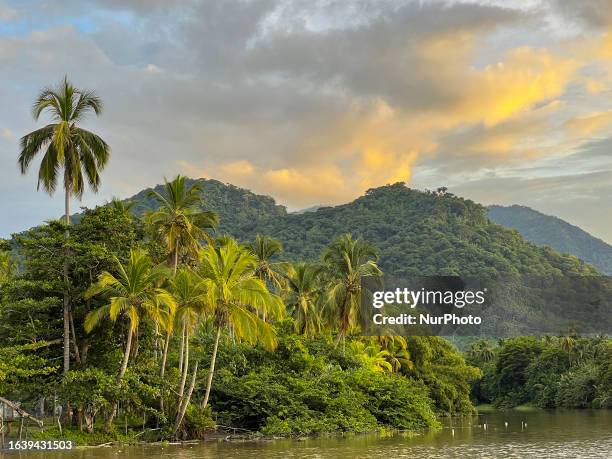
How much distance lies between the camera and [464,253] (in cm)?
11688

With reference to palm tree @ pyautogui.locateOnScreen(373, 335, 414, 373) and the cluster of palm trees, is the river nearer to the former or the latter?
the cluster of palm trees

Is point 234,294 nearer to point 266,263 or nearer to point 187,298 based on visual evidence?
point 187,298

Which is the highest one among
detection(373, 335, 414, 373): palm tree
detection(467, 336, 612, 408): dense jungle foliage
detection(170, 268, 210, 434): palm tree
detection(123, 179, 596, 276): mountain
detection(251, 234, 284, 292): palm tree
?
detection(123, 179, 596, 276): mountain

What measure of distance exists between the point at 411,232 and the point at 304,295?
253ft

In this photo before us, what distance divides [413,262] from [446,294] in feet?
235

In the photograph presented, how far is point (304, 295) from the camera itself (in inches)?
2173

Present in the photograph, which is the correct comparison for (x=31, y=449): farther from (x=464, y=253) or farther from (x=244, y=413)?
(x=464, y=253)

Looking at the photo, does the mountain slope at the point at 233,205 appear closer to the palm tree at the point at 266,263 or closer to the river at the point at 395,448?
the palm tree at the point at 266,263

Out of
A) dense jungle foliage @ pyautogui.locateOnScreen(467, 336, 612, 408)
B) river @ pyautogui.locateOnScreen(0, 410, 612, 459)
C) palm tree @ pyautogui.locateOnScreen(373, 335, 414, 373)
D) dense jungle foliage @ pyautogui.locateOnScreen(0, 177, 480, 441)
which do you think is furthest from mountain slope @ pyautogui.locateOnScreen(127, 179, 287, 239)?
river @ pyautogui.locateOnScreen(0, 410, 612, 459)

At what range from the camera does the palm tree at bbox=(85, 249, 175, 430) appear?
95.6 feet

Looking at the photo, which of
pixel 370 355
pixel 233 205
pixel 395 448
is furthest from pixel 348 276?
pixel 233 205

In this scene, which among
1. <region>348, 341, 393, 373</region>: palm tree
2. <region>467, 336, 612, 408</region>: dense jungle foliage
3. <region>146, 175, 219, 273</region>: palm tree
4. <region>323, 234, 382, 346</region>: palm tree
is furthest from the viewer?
<region>467, 336, 612, 408</region>: dense jungle foliage

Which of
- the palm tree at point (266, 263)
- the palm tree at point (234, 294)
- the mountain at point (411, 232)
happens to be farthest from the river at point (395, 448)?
the mountain at point (411, 232)

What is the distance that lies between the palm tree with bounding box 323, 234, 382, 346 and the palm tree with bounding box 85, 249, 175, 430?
19431mm
